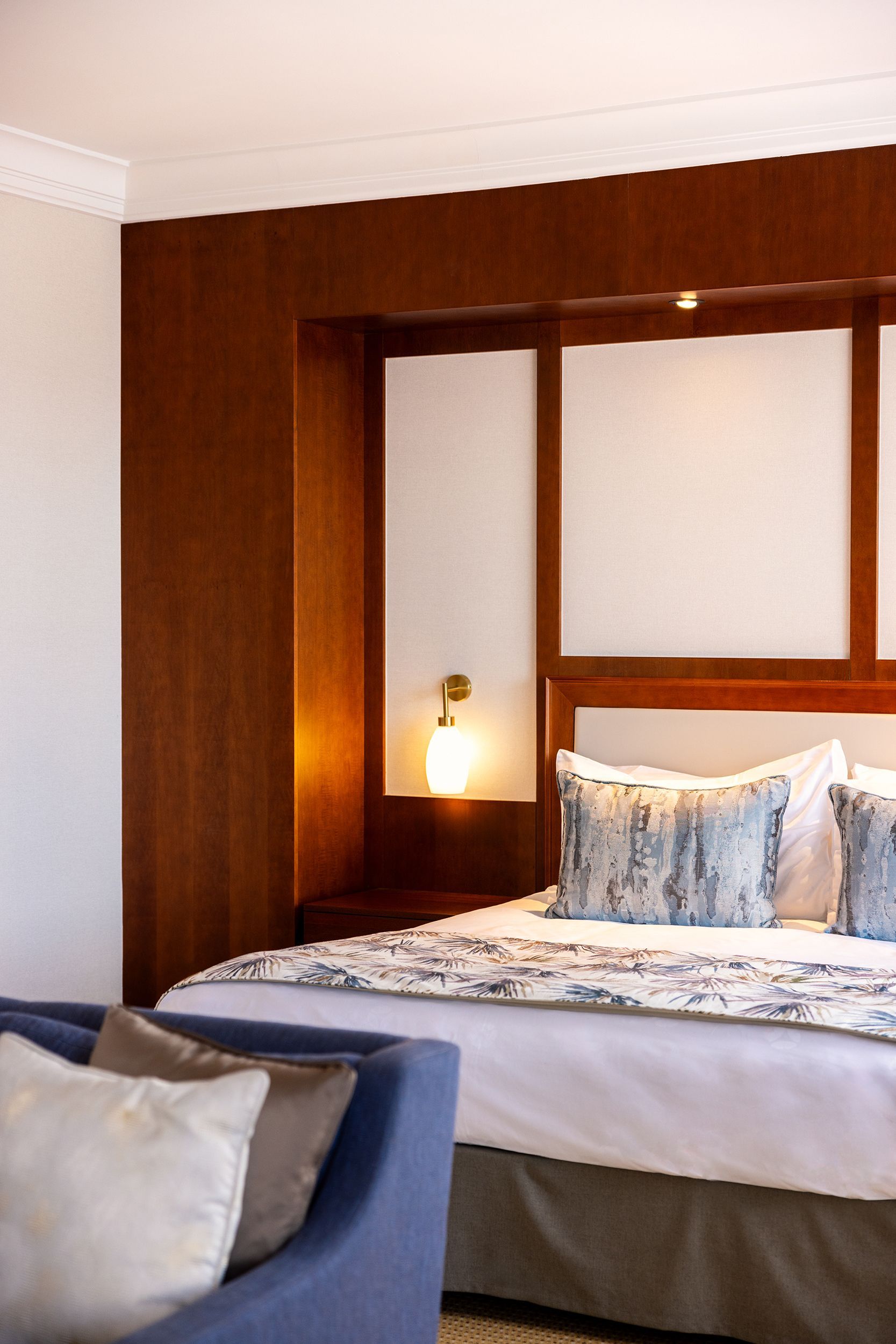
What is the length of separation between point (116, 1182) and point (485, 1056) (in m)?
1.19

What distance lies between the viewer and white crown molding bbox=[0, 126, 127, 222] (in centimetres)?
413

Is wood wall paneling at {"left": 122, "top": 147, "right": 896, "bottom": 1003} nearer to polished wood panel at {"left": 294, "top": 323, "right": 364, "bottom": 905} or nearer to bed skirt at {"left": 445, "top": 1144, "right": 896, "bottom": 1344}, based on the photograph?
polished wood panel at {"left": 294, "top": 323, "right": 364, "bottom": 905}

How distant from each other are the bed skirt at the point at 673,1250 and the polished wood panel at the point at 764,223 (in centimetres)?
246

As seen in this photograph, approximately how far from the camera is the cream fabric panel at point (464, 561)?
4434 mm

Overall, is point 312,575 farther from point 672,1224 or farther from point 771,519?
point 672,1224

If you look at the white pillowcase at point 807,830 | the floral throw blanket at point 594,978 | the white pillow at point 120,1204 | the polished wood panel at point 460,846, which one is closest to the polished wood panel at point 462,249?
the white pillowcase at point 807,830

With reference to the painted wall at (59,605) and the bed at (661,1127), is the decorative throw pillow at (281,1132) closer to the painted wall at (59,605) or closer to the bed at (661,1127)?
the bed at (661,1127)

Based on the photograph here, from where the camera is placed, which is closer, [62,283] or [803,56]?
[803,56]

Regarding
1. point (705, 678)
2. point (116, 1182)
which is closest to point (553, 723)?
point (705, 678)

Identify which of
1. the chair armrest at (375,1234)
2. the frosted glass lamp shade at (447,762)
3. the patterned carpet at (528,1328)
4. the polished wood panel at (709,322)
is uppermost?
the polished wood panel at (709,322)

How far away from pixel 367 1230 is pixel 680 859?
7.20 ft

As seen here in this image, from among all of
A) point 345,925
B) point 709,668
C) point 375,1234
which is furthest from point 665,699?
point 375,1234

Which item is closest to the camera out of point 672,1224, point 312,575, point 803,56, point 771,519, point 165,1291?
point 165,1291

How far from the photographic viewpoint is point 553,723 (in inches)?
172
